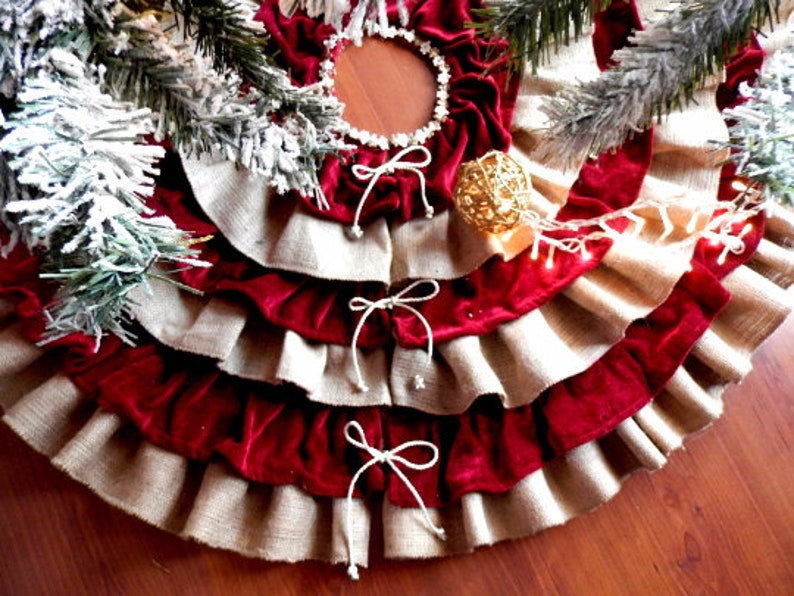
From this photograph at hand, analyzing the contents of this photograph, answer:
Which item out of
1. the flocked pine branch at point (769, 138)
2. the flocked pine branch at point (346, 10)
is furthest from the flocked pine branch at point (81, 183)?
the flocked pine branch at point (769, 138)

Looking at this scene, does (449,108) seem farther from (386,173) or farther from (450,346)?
(450,346)

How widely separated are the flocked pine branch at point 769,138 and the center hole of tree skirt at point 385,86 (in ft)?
1.04

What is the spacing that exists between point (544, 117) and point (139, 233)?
476mm

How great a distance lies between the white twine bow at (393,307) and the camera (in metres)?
0.77

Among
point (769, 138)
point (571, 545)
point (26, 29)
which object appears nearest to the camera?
point (26, 29)

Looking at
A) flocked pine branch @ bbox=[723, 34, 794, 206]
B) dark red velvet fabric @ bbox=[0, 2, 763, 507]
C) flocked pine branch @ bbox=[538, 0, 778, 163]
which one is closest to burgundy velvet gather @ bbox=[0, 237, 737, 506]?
dark red velvet fabric @ bbox=[0, 2, 763, 507]

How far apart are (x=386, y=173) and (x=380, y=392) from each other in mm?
229

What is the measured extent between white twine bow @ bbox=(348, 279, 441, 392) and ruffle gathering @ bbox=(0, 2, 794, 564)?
11mm

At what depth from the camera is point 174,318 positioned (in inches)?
30.4

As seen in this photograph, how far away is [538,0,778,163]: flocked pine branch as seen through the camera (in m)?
0.53

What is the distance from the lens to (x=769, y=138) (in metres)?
0.70

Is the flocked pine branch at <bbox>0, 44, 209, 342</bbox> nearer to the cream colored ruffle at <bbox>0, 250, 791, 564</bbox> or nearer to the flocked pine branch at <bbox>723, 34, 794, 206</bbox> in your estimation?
the cream colored ruffle at <bbox>0, 250, 791, 564</bbox>

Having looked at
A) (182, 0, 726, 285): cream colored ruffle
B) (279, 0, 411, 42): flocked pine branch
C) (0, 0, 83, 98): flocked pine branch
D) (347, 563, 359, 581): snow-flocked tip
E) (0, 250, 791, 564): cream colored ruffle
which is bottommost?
(347, 563, 359, 581): snow-flocked tip

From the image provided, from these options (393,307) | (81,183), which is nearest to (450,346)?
(393,307)
